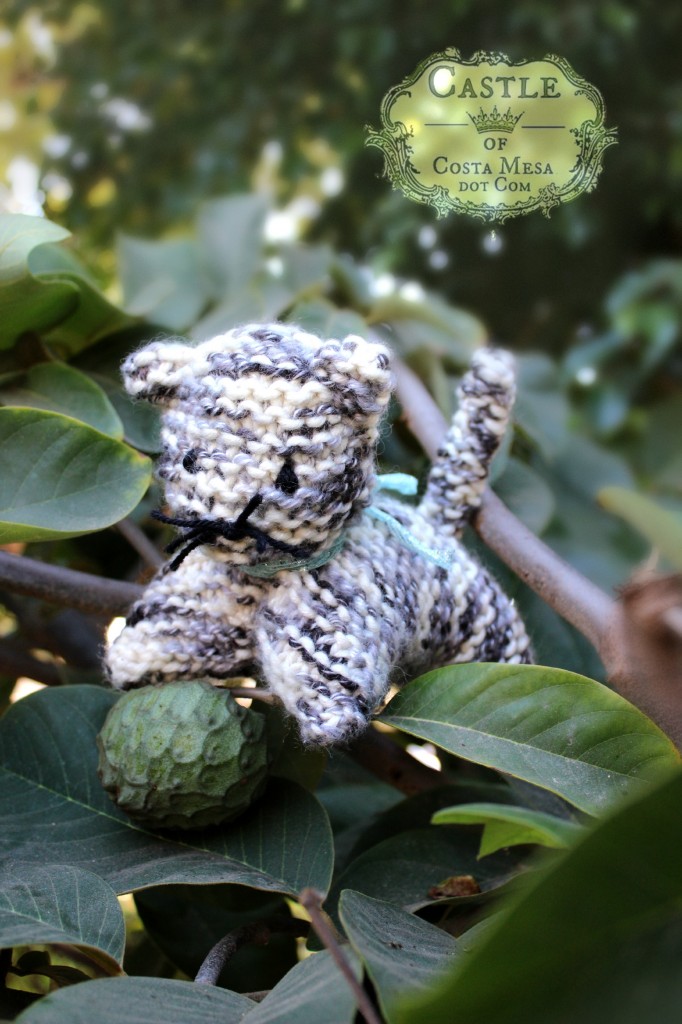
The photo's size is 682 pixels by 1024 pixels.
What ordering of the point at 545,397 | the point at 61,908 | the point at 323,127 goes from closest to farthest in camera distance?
1. the point at 61,908
2. the point at 545,397
3. the point at 323,127

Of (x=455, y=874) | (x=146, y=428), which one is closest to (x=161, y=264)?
(x=146, y=428)

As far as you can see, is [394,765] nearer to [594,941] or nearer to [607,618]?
[607,618]

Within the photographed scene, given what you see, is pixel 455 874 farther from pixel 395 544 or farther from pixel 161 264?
pixel 161 264

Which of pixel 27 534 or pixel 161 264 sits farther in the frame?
pixel 161 264

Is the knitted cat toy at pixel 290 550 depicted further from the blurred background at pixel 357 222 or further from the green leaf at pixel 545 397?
the green leaf at pixel 545 397

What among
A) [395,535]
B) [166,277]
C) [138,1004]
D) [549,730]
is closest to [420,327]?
[166,277]

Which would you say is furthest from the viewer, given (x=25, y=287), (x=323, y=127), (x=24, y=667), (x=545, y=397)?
(x=323, y=127)

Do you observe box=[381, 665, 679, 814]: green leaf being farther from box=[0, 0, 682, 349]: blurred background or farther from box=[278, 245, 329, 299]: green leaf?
box=[0, 0, 682, 349]: blurred background

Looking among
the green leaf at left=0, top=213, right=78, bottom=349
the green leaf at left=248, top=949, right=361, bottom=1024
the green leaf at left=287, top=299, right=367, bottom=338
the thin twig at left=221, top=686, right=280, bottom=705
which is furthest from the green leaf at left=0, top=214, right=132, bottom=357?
the green leaf at left=248, top=949, right=361, bottom=1024
